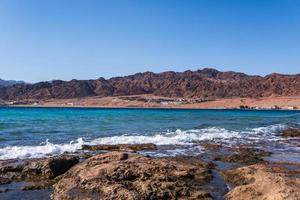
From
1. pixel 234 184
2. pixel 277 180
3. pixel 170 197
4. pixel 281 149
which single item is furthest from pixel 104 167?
pixel 281 149

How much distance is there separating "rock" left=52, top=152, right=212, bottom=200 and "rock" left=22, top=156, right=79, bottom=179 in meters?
0.83

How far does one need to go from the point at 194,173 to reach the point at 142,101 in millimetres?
175880

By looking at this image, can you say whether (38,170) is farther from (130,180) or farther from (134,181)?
(134,181)

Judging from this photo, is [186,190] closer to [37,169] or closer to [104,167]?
[104,167]

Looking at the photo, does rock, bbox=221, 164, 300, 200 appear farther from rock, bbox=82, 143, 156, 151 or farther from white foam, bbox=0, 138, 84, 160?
white foam, bbox=0, 138, 84, 160

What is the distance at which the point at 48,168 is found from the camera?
16031 millimetres

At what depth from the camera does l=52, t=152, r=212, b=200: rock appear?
12.3m

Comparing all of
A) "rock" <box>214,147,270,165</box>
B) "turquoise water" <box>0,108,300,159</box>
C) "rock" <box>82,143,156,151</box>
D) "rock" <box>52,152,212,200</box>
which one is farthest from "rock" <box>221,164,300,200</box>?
"rock" <box>82,143,156,151</box>

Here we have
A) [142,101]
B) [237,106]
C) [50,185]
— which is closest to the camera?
[50,185]

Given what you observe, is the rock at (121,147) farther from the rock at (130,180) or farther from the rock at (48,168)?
the rock at (130,180)

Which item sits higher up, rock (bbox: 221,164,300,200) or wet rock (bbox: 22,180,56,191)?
rock (bbox: 221,164,300,200)

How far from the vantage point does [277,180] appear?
12891 millimetres

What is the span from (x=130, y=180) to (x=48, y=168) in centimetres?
394

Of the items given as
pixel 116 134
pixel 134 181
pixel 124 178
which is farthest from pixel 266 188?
pixel 116 134
